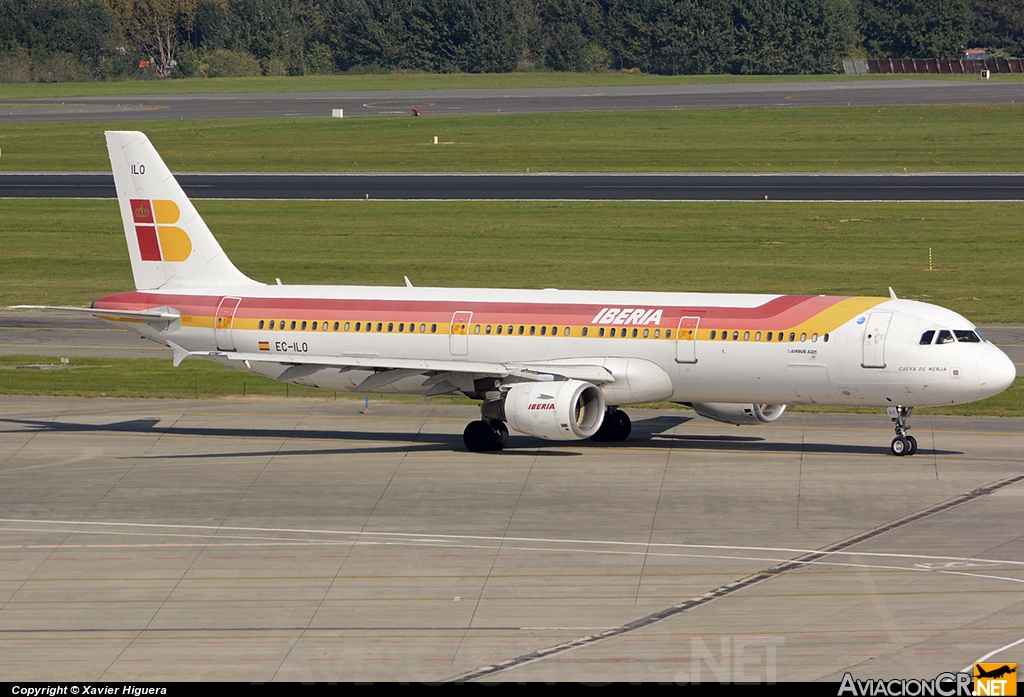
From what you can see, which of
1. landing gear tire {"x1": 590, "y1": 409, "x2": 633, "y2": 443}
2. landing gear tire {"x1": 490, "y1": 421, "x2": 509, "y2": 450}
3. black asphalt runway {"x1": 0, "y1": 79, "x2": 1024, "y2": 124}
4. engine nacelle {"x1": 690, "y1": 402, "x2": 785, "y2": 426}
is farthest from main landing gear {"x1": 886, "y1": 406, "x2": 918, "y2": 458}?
black asphalt runway {"x1": 0, "y1": 79, "x2": 1024, "y2": 124}

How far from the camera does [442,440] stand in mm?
47062

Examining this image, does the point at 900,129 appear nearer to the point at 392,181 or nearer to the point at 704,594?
the point at 392,181

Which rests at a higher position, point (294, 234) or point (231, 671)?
point (231, 671)

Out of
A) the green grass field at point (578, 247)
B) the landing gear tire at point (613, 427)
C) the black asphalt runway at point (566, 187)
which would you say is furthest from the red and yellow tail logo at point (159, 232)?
the black asphalt runway at point (566, 187)

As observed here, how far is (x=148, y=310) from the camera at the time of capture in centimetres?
4847

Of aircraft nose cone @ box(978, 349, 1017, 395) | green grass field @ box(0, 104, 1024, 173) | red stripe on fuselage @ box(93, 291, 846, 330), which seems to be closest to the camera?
aircraft nose cone @ box(978, 349, 1017, 395)

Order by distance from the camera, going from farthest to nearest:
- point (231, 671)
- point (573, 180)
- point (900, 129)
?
point (900, 129)
point (573, 180)
point (231, 671)

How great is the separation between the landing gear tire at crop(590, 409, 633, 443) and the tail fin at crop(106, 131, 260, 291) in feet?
42.4

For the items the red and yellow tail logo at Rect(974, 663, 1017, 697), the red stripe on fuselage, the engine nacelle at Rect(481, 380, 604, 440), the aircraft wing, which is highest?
the red stripe on fuselage

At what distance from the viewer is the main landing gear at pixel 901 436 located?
42.7 meters

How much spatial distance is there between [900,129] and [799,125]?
376 inches

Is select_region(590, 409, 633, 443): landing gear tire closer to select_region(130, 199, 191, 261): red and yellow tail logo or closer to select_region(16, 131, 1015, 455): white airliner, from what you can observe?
select_region(16, 131, 1015, 455): white airliner

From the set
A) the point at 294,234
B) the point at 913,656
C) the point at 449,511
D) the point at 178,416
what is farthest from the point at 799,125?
the point at 913,656

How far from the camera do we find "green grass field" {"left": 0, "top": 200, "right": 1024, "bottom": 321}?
247 feet
